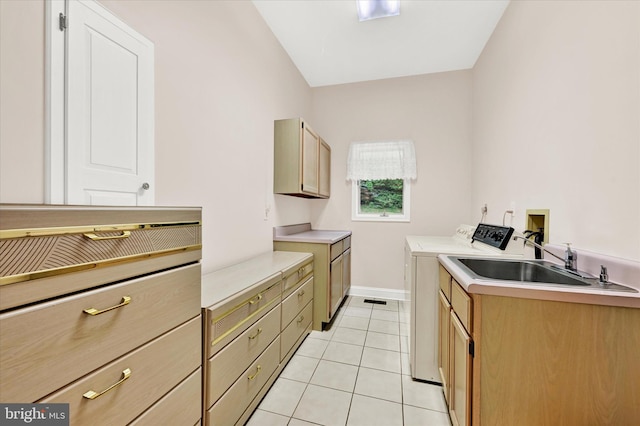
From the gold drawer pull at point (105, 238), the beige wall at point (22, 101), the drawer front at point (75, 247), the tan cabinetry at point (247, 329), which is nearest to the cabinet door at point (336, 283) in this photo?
the tan cabinetry at point (247, 329)

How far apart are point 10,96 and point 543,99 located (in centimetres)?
269

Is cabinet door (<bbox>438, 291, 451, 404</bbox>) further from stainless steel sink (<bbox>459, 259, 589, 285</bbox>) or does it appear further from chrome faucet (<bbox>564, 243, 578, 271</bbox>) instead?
chrome faucet (<bbox>564, 243, 578, 271</bbox>)

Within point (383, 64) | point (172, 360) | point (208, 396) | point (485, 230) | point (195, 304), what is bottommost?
point (208, 396)

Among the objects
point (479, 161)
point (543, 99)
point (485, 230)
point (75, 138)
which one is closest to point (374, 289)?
point (485, 230)

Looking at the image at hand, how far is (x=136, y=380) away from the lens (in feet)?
2.84

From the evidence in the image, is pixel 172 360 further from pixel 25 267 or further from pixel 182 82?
pixel 182 82

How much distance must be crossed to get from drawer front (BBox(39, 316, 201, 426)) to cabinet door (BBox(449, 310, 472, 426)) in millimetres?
1174

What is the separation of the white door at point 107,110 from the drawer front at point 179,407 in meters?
0.82

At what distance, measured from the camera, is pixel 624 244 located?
1.13 meters

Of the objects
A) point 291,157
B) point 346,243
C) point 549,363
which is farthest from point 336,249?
point 549,363

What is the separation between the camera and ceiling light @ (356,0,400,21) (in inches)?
91.4

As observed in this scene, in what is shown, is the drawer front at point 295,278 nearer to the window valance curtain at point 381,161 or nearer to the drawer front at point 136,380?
the drawer front at point 136,380

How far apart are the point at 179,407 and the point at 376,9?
10.3 feet

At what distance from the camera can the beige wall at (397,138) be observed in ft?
11.3
